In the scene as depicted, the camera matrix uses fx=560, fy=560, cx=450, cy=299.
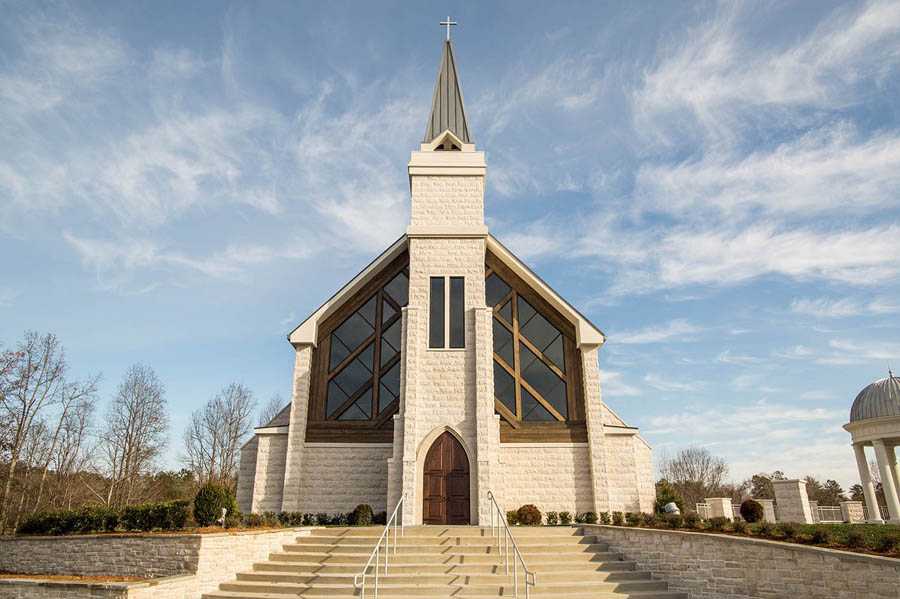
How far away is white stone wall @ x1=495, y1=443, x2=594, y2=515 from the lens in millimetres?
18312

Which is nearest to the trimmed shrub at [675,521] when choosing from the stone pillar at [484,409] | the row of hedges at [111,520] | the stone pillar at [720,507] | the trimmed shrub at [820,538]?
the trimmed shrub at [820,538]

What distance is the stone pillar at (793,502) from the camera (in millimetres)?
14883

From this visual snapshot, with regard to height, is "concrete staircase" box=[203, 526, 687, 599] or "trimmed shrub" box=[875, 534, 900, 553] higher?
"trimmed shrub" box=[875, 534, 900, 553]

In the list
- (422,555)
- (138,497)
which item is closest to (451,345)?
(422,555)

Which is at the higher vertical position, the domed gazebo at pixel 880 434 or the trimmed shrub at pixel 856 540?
the domed gazebo at pixel 880 434

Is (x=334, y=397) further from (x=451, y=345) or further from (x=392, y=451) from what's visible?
(x=451, y=345)

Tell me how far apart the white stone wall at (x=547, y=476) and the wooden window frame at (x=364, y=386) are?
13.8ft

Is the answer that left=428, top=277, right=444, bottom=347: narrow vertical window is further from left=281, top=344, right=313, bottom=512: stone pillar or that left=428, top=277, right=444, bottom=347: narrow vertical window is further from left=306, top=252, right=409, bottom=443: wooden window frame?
left=281, top=344, right=313, bottom=512: stone pillar

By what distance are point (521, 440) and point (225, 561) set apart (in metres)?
10.1

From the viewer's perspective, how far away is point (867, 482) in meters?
21.3

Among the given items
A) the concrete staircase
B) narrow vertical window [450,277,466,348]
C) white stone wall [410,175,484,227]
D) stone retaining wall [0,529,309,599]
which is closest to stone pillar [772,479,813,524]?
the concrete staircase

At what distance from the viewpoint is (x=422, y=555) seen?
12453 millimetres

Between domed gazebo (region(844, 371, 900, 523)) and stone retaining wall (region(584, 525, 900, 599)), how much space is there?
47.0ft

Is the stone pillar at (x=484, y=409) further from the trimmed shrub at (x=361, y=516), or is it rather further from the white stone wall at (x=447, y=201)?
the white stone wall at (x=447, y=201)
